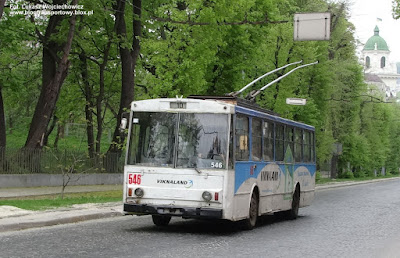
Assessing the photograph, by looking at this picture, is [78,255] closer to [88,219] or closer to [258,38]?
[88,219]

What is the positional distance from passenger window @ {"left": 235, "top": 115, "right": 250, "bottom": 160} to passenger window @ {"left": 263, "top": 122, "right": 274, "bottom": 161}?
1.61 m

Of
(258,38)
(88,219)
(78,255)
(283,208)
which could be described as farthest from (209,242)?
(258,38)


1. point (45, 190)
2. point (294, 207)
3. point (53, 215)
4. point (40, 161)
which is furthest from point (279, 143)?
point (40, 161)

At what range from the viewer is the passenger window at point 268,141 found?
1933cm

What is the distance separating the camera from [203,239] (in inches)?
597

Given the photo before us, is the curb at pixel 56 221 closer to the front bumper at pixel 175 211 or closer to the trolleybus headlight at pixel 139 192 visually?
the front bumper at pixel 175 211

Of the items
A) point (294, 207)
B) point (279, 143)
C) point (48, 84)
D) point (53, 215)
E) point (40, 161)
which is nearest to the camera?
point (53, 215)

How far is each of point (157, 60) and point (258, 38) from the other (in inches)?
461

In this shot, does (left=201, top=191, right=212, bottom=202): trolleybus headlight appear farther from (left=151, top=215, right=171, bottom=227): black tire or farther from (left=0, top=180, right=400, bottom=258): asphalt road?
(left=151, top=215, right=171, bottom=227): black tire

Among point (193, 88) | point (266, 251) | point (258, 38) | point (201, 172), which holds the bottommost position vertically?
point (266, 251)

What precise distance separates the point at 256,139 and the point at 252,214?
185cm

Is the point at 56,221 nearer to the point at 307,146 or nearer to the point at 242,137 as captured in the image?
the point at 242,137

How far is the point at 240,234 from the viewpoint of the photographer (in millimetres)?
16688

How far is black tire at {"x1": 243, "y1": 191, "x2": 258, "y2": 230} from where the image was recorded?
17.8 metres
